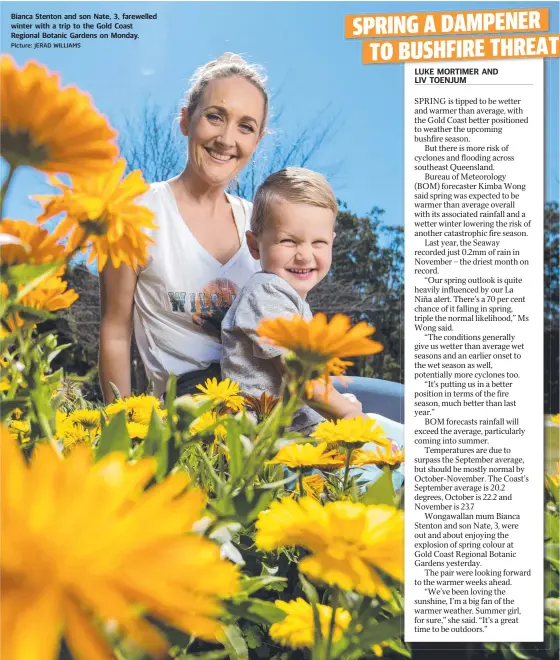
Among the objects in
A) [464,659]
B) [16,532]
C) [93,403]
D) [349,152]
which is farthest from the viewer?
[93,403]

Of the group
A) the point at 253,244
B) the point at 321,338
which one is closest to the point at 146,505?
the point at 321,338

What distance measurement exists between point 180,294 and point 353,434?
0.35 meters

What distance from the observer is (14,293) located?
32 cm

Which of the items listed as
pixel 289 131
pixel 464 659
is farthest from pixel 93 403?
pixel 464 659

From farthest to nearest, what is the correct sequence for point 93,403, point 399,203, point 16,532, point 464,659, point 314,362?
point 93,403 → point 399,203 → point 464,659 → point 314,362 → point 16,532

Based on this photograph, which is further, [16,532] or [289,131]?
Result: [289,131]

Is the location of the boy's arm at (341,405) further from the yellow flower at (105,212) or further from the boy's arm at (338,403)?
the yellow flower at (105,212)

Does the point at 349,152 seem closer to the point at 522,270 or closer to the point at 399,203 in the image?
the point at 399,203

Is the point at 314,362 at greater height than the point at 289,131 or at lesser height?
lesser

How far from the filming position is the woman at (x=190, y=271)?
0.77 metres

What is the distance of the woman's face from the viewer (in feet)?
2.41

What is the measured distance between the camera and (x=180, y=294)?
0.82m

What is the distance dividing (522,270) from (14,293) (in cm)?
38

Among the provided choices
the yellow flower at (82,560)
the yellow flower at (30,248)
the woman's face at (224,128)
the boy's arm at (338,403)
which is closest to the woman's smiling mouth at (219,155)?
the woman's face at (224,128)
